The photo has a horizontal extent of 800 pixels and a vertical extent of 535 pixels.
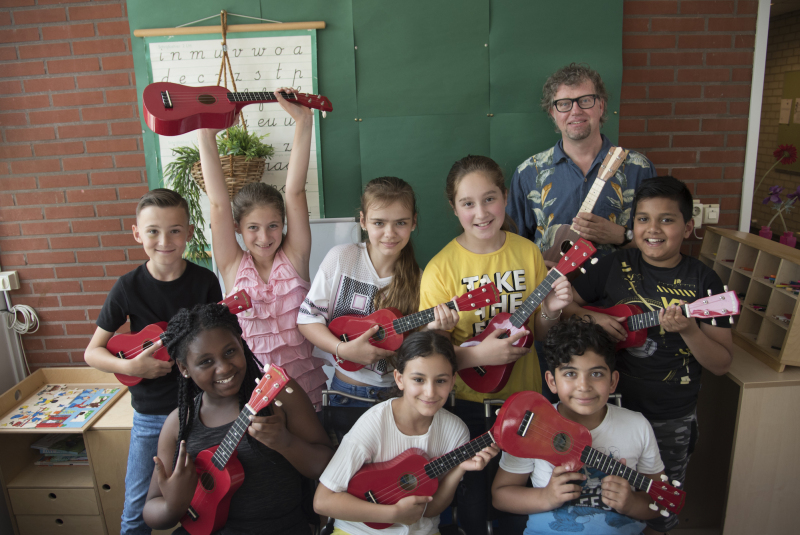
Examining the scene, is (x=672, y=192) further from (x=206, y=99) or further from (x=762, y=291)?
(x=206, y=99)

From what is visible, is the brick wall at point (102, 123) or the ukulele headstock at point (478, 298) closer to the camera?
the ukulele headstock at point (478, 298)

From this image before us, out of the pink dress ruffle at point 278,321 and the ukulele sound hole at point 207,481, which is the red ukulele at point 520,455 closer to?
the ukulele sound hole at point 207,481

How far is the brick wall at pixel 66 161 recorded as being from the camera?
2.74 m

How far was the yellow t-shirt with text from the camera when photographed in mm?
1797

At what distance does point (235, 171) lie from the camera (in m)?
2.45

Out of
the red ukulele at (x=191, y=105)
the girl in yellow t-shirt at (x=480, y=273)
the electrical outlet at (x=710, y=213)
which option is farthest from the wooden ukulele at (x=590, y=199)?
the red ukulele at (x=191, y=105)

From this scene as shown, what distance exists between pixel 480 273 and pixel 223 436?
993mm

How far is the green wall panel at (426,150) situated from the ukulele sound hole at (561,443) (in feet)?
4.49

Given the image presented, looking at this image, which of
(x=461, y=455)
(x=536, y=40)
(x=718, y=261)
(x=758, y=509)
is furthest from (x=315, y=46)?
(x=758, y=509)

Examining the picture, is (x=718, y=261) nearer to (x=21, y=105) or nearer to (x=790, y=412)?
(x=790, y=412)

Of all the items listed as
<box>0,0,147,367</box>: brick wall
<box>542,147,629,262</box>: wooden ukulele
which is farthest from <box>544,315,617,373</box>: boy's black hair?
<box>0,0,147,367</box>: brick wall

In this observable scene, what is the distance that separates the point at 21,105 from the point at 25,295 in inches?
42.2

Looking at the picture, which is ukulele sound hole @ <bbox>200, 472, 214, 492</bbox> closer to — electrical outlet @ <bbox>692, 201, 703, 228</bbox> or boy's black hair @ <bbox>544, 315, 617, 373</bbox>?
boy's black hair @ <bbox>544, 315, 617, 373</bbox>

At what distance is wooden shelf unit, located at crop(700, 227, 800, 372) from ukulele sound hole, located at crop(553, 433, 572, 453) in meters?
1.20
